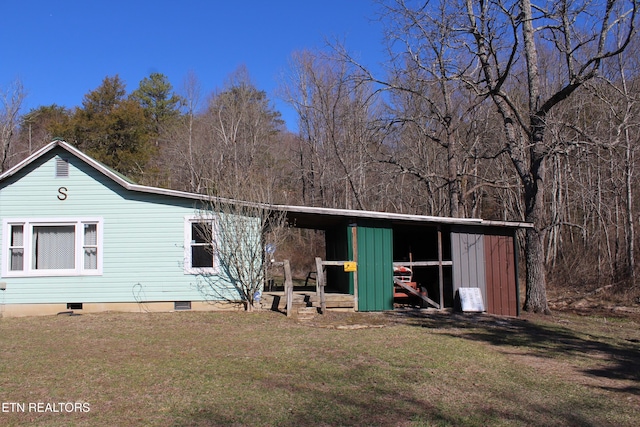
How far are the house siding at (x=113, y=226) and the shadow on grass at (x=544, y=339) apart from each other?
5.75 meters

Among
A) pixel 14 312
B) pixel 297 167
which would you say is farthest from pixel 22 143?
pixel 14 312

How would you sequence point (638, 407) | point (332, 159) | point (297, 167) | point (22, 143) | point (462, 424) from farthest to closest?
point (22, 143)
point (297, 167)
point (332, 159)
point (638, 407)
point (462, 424)

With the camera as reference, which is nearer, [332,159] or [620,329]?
[620,329]

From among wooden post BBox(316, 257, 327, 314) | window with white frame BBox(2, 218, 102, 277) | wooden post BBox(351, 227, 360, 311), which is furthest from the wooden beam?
window with white frame BBox(2, 218, 102, 277)

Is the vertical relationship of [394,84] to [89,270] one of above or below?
above

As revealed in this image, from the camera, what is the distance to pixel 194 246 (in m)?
13.5

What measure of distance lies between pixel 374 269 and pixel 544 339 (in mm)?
4517

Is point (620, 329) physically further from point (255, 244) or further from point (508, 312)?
point (255, 244)

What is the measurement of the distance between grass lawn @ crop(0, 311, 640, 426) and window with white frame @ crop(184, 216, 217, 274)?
154cm

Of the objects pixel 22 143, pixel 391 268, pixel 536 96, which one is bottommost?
pixel 391 268

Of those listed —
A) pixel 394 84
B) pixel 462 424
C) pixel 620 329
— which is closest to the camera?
pixel 462 424

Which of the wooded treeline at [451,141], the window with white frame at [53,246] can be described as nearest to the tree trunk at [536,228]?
the wooded treeline at [451,141]

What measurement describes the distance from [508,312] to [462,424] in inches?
372

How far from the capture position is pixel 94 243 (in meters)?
13.5
